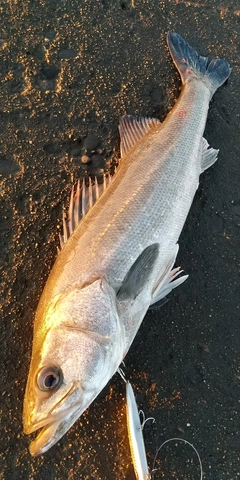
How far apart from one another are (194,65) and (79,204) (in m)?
1.51

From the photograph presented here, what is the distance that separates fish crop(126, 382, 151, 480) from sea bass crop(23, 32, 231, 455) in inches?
14.3

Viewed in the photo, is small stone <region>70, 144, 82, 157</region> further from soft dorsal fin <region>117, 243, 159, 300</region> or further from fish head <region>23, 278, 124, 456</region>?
fish head <region>23, 278, 124, 456</region>

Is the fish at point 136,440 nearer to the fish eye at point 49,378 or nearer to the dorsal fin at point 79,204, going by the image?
the fish eye at point 49,378

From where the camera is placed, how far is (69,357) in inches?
76.8

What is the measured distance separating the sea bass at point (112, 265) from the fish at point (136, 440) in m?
0.36

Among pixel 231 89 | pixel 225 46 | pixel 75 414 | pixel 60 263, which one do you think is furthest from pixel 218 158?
pixel 75 414

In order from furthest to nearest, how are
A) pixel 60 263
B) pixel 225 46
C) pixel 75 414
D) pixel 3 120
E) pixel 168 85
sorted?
pixel 225 46
pixel 168 85
pixel 3 120
pixel 60 263
pixel 75 414

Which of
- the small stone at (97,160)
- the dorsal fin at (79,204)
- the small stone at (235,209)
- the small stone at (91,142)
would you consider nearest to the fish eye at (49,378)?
the dorsal fin at (79,204)

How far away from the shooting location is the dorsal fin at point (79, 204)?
240cm

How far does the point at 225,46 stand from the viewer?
3.38 metres

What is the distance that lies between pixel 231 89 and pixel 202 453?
8.40 ft

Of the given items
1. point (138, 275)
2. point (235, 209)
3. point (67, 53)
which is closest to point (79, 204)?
point (138, 275)

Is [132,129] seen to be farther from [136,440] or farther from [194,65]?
[136,440]

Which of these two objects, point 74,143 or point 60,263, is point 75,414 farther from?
point 74,143
